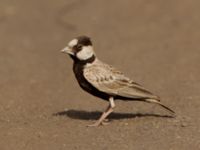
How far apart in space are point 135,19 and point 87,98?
32.7ft

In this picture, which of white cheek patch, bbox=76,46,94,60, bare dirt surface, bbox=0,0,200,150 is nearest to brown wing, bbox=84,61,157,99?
white cheek patch, bbox=76,46,94,60

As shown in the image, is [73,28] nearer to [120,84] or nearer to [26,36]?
[26,36]

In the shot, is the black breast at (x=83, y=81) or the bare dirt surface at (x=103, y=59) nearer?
the bare dirt surface at (x=103, y=59)

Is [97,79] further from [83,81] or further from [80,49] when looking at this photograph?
[80,49]

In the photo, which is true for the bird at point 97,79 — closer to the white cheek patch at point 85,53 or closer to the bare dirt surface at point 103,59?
the white cheek patch at point 85,53

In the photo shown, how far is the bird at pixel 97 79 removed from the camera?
547 inches

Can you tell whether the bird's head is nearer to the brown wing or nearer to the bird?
the bird

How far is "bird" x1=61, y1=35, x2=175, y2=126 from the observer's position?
547 inches

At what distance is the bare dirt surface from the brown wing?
50 cm

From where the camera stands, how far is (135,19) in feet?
88.1

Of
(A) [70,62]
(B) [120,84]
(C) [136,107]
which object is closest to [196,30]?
(A) [70,62]

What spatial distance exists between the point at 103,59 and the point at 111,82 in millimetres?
7823

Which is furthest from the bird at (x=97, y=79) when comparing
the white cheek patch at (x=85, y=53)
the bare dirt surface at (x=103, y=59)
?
the bare dirt surface at (x=103, y=59)

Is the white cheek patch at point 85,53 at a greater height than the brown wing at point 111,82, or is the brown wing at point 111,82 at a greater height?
the white cheek patch at point 85,53
